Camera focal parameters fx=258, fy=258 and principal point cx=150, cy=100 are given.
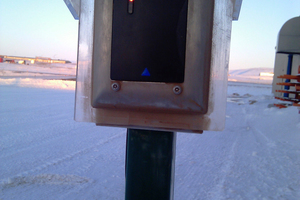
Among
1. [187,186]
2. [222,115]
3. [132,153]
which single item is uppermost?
[222,115]

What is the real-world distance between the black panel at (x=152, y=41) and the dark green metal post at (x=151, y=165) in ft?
0.98

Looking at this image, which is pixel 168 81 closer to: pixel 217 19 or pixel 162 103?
pixel 162 103

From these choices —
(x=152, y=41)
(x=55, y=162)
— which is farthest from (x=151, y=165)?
(x=55, y=162)

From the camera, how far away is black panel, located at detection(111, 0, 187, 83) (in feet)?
3.59

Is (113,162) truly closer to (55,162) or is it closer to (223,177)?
(55,162)

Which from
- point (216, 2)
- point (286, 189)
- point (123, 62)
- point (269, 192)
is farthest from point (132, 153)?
point (286, 189)

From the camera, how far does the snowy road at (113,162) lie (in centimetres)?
279

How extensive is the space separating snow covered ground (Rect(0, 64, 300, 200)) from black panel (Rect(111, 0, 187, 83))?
1930mm

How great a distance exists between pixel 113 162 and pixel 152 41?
8.99 feet

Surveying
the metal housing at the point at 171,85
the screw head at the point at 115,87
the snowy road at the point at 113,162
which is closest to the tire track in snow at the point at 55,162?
the snowy road at the point at 113,162

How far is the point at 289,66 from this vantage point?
1053 centimetres

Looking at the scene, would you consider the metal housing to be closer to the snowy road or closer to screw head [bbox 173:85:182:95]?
screw head [bbox 173:85:182:95]

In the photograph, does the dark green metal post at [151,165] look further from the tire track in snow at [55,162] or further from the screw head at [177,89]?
the tire track in snow at [55,162]

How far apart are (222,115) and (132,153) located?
18.1 inches
